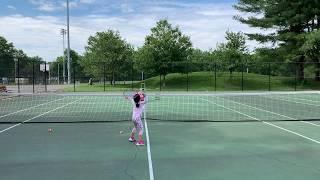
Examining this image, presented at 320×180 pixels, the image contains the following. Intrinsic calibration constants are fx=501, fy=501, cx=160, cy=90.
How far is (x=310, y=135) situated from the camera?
1552cm

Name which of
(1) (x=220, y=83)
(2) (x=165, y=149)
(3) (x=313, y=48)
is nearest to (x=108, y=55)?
(1) (x=220, y=83)

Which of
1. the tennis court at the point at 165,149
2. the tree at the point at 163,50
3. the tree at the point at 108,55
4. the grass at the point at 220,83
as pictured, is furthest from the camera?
the tree at the point at 108,55

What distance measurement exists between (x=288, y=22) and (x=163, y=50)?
13996 millimetres

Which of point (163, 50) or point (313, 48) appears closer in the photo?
point (313, 48)

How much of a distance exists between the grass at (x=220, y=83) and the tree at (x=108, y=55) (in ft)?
7.75

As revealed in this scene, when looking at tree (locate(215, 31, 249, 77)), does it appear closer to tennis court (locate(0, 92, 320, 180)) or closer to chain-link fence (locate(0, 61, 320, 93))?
chain-link fence (locate(0, 61, 320, 93))

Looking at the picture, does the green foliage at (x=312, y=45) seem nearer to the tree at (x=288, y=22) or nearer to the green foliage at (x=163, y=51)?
the tree at (x=288, y=22)

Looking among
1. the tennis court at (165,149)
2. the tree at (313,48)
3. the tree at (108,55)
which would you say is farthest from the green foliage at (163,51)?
the tennis court at (165,149)

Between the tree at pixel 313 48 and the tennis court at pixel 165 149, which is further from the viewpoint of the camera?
the tree at pixel 313 48

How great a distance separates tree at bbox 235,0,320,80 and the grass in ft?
5.75

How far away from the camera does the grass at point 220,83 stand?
52.4 metres

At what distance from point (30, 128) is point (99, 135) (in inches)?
130

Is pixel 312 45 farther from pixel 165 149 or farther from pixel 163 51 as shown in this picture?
pixel 165 149

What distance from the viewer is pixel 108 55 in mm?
61188
